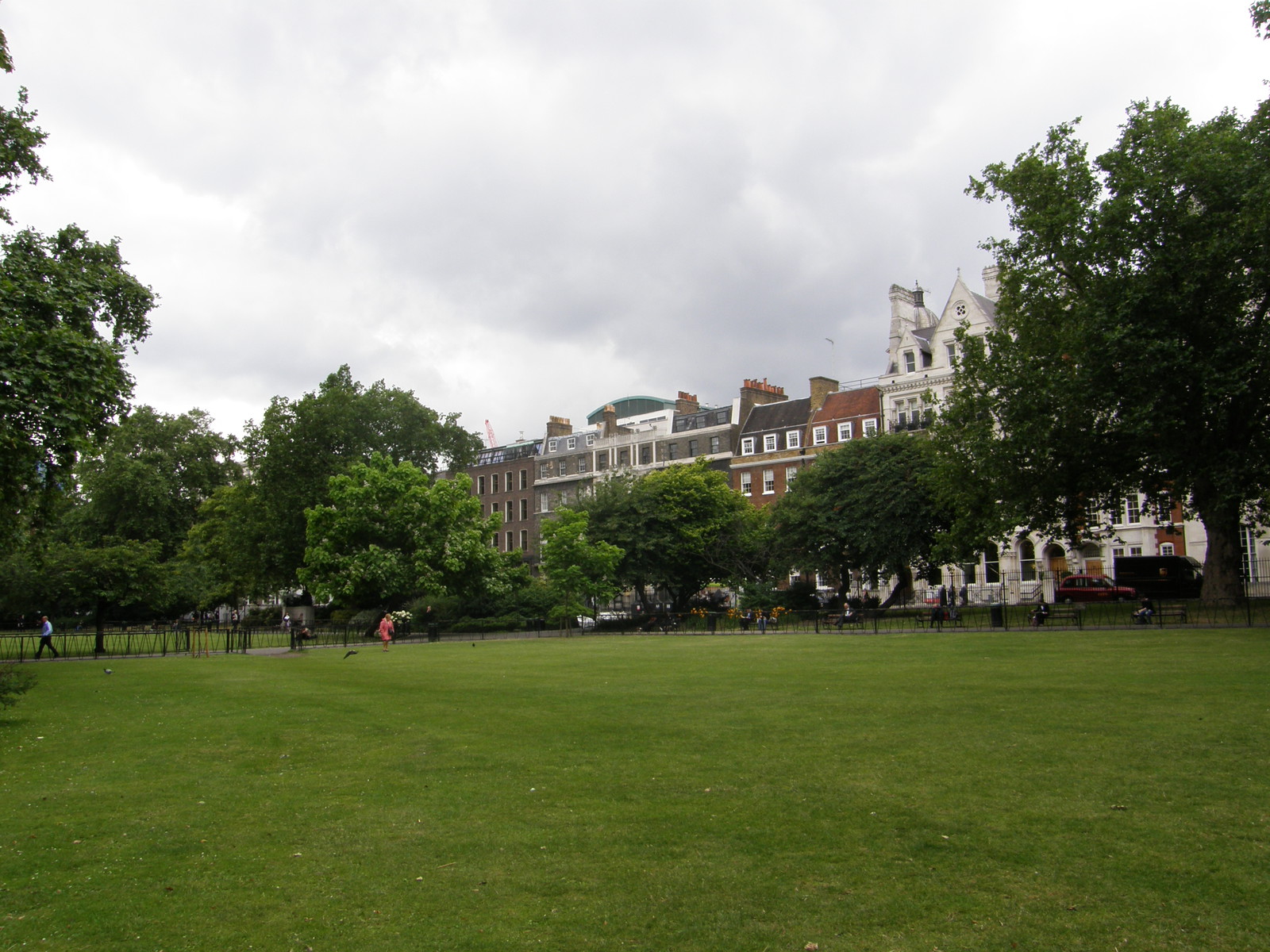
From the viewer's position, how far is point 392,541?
2152 inches

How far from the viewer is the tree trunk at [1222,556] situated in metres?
35.1

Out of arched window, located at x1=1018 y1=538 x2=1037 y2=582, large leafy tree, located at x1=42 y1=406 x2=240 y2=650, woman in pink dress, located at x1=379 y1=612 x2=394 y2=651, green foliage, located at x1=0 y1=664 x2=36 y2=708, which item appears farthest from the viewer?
large leafy tree, located at x1=42 y1=406 x2=240 y2=650

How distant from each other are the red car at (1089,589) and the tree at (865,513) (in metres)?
6.76

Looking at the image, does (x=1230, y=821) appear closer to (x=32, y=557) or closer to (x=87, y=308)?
(x=87, y=308)

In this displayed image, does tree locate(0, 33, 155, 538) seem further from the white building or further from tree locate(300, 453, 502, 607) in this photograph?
the white building

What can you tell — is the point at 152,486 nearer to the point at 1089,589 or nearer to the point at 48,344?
the point at 48,344

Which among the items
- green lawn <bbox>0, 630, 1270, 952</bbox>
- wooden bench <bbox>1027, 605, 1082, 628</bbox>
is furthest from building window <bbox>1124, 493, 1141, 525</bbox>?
green lawn <bbox>0, 630, 1270, 952</bbox>

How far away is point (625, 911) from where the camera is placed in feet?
21.8

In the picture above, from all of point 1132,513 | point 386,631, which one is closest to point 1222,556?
point 1132,513

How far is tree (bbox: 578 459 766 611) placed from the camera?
191 ft

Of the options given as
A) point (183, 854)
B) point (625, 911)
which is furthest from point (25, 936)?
point (625, 911)

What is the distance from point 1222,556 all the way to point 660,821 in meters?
34.5

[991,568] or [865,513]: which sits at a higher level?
[865,513]

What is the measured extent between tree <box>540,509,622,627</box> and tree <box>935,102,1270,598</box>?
1821 cm
